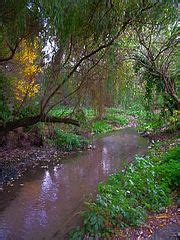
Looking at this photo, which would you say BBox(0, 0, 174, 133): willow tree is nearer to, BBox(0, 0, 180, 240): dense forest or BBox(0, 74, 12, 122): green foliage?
BBox(0, 0, 180, 240): dense forest

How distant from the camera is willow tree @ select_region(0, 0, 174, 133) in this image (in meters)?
4.84

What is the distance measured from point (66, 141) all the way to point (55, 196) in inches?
201

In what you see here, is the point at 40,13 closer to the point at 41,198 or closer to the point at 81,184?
the point at 41,198

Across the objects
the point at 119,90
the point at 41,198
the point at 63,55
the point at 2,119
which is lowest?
the point at 41,198

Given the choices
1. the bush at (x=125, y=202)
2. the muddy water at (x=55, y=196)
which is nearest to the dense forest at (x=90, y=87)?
the bush at (x=125, y=202)

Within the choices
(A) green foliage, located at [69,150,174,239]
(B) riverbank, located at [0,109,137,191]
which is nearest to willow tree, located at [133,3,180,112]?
(B) riverbank, located at [0,109,137,191]

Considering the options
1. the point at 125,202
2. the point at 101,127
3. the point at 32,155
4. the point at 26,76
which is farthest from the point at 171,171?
the point at 101,127

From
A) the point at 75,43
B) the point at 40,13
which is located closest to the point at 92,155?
A: the point at 75,43

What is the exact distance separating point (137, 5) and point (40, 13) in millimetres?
1586

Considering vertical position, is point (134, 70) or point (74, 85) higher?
point (134, 70)

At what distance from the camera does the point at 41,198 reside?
7.63 metres

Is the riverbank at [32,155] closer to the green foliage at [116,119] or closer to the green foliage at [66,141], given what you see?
the green foliage at [66,141]

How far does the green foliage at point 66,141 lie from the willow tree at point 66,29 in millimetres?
4457

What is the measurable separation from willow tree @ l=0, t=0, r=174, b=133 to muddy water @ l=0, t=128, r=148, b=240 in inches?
72.5
